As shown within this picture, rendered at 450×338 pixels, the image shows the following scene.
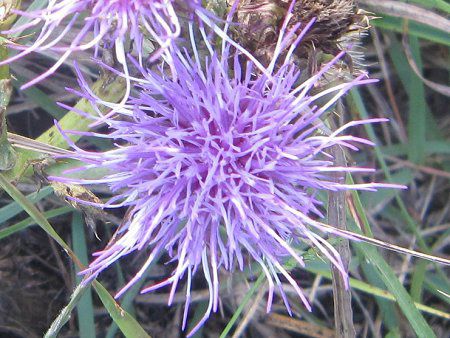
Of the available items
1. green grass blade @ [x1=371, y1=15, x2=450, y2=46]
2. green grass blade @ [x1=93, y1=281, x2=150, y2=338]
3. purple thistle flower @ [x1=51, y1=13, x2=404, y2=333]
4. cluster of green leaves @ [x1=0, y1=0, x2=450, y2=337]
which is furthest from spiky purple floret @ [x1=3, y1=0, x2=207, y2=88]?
green grass blade @ [x1=371, y1=15, x2=450, y2=46]

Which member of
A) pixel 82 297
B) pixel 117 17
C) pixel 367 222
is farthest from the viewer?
pixel 82 297

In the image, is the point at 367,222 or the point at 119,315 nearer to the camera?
the point at 119,315

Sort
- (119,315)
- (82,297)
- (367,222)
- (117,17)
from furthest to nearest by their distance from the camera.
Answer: (82,297) < (367,222) < (119,315) < (117,17)

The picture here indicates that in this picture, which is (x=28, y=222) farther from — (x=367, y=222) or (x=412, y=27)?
(x=412, y=27)

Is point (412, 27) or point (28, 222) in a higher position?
point (412, 27)

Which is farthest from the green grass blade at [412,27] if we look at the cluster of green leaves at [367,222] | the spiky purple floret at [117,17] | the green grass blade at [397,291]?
the spiky purple floret at [117,17]

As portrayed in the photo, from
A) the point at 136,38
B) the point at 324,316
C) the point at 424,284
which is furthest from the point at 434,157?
the point at 136,38

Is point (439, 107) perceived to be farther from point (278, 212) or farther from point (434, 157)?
point (278, 212)

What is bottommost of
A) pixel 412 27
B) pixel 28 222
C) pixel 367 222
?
pixel 28 222

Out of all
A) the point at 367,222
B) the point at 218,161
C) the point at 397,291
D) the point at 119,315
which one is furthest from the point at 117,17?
the point at 397,291
